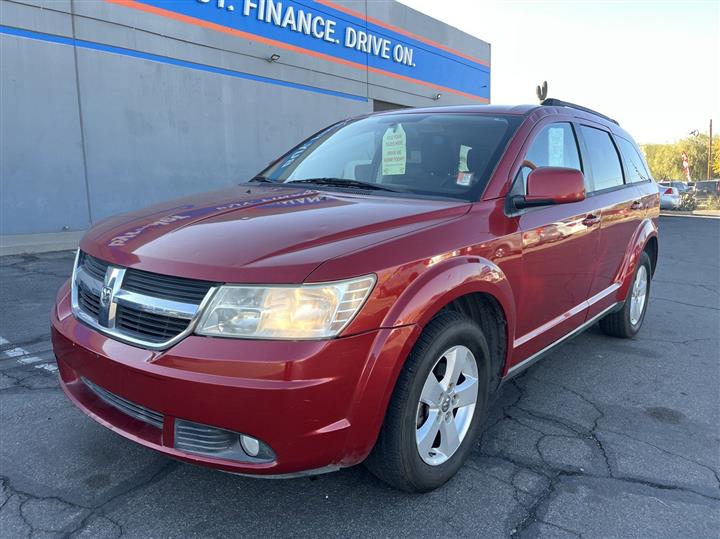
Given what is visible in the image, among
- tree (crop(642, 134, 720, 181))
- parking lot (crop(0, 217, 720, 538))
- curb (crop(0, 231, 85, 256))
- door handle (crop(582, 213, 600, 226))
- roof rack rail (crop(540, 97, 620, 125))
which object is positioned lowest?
Result: parking lot (crop(0, 217, 720, 538))

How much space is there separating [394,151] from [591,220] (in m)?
1.37

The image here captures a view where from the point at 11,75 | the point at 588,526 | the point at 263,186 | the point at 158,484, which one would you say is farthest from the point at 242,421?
the point at 11,75

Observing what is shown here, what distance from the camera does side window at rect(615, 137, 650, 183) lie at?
182 inches

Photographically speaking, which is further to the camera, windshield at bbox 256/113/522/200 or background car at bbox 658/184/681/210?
background car at bbox 658/184/681/210

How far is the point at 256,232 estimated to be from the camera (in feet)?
7.34

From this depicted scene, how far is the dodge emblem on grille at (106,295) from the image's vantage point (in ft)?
7.35

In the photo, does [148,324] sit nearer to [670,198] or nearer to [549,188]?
[549,188]

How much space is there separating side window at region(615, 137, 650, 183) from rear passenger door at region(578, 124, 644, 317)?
139mm

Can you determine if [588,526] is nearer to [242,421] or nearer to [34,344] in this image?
[242,421]

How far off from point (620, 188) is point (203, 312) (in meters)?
3.50

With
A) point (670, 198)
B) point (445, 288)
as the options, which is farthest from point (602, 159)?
point (670, 198)

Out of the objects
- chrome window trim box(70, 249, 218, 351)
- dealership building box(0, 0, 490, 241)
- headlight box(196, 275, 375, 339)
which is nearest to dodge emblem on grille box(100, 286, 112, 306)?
chrome window trim box(70, 249, 218, 351)

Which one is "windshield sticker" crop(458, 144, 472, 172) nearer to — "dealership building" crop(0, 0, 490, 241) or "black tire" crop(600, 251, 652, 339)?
"black tire" crop(600, 251, 652, 339)

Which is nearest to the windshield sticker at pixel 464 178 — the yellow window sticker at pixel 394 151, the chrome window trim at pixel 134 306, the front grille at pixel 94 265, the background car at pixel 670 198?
the yellow window sticker at pixel 394 151
